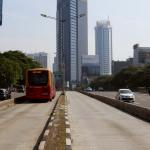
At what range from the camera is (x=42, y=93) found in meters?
54.4

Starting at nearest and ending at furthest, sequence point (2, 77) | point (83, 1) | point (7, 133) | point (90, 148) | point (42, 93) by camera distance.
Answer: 1. point (90, 148)
2. point (7, 133)
3. point (42, 93)
4. point (2, 77)
5. point (83, 1)

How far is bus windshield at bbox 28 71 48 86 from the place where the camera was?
177 ft

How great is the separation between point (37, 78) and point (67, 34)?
71.3 metres

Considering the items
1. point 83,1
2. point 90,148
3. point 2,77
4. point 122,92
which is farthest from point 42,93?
point 83,1

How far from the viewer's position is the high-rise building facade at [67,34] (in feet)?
341

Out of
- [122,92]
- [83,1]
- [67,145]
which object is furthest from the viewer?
[83,1]

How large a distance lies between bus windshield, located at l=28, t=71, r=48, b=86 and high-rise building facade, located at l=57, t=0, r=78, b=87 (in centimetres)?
3685

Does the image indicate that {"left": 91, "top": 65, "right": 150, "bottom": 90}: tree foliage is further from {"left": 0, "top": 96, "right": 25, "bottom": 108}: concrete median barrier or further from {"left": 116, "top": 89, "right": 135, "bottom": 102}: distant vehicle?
{"left": 0, "top": 96, "right": 25, "bottom": 108}: concrete median barrier

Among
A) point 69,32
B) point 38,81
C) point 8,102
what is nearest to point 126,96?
point 38,81

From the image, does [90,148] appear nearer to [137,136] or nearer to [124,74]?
[137,136]

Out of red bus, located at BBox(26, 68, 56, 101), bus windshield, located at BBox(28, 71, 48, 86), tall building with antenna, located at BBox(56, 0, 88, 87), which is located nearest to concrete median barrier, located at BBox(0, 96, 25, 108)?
red bus, located at BBox(26, 68, 56, 101)

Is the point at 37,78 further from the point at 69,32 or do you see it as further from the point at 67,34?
the point at 69,32

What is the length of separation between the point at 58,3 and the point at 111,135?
103477 millimetres

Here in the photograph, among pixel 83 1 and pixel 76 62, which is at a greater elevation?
pixel 83 1
